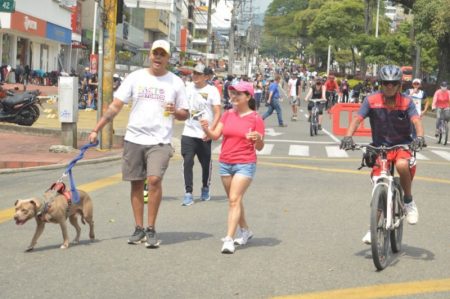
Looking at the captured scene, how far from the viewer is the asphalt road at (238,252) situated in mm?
6078

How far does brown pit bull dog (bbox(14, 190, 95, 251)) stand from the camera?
22.5 ft

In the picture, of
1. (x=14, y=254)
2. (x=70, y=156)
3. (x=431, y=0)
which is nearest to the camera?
(x=14, y=254)

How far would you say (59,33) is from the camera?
53.7 m

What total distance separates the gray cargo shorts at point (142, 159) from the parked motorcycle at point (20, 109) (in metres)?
14.9

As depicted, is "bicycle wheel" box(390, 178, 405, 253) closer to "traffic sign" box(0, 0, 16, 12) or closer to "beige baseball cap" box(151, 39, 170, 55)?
"beige baseball cap" box(151, 39, 170, 55)

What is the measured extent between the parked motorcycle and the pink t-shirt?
15.2 m

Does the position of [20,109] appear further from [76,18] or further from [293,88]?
[76,18]

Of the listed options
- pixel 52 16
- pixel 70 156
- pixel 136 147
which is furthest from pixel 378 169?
pixel 52 16

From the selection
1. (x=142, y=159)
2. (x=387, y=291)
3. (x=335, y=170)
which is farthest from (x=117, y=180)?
(x=387, y=291)

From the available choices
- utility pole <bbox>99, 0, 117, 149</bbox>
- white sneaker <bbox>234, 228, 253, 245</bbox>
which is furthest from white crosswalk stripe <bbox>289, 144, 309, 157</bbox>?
white sneaker <bbox>234, 228, 253, 245</bbox>

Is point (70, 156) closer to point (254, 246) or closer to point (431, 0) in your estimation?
point (254, 246)

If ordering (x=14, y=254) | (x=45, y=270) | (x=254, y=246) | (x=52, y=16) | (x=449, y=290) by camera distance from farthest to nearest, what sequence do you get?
(x=52, y=16), (x=254, y=246), (x=14, y=254), (x=45, y=270), (x=449, y=290)

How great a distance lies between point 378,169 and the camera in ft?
23.6

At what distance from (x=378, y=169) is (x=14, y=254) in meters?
3.42
